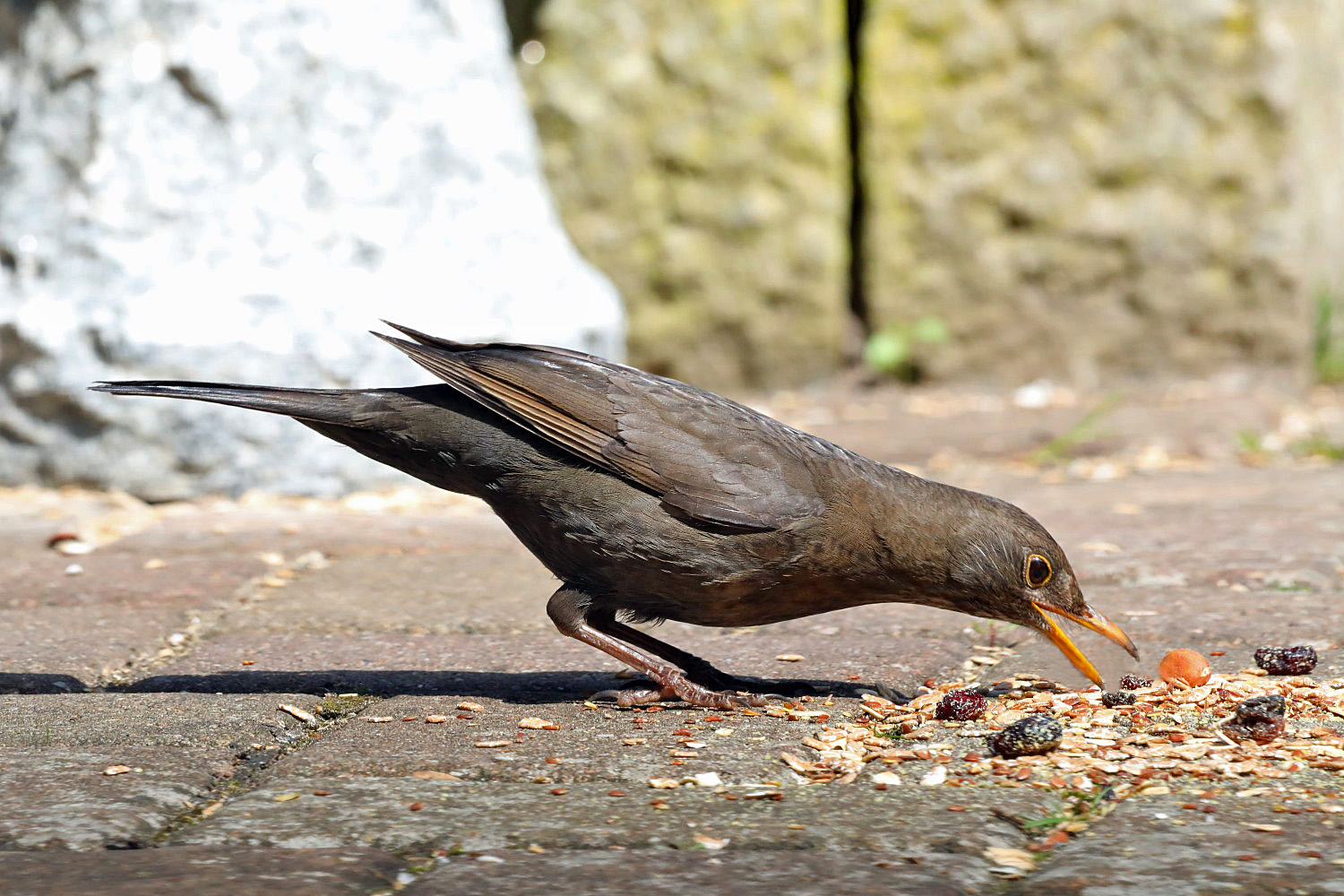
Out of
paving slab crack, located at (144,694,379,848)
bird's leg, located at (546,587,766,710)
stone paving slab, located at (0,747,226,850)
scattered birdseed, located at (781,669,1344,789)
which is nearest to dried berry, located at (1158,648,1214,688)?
scattered birdseed, located at (781,669,1344,789)

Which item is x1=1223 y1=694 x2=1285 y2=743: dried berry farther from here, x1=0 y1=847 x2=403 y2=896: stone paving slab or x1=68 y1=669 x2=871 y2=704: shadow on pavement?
x1=0 y1=847 x2=403 y2=896: stone paving slab

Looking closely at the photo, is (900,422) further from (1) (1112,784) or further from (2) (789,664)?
(1) (1112,784)

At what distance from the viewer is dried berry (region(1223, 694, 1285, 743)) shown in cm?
265

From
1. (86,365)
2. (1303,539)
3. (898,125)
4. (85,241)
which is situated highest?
(898,125)

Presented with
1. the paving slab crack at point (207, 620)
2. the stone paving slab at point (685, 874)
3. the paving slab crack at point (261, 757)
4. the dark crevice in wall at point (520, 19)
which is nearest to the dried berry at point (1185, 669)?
the stone paving slab at point (685, 874)

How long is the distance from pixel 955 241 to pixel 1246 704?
5.32 metres

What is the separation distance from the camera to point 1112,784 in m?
2.44

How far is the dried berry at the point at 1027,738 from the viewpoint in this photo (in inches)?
103

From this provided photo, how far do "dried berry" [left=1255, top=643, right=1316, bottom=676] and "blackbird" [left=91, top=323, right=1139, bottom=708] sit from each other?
0.83 ft

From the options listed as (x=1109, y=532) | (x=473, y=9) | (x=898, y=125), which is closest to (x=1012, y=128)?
(x=898, y=125)

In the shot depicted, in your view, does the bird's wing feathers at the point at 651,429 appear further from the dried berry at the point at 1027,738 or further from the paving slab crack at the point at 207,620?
the paving slab crack at the point at 207,620

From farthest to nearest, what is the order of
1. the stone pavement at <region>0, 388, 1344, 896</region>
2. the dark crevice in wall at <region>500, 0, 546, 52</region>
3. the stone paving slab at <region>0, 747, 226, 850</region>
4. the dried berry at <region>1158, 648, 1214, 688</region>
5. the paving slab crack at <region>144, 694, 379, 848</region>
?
the dark crevice in wall at <region>500, 0, 546, 52</region>
the dried berry at <region>1158, 648, 1214, 688</region>
the paving slab crack at <region>144, 694, 379, 848</region>
the stone paving slab at <region>0, 747, 226, 850</region>
the stone pavement at <region>0, 388, 1344, 896</region>

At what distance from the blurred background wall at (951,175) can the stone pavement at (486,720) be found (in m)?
2.11

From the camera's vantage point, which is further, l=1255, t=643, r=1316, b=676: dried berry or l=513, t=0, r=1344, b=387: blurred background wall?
l=513, t=0, r=1344, b=387: blurred background wall
